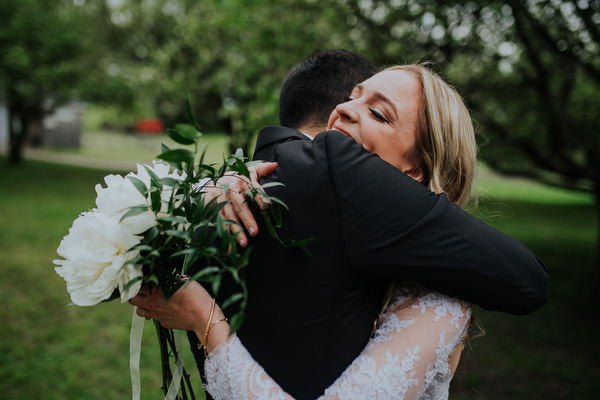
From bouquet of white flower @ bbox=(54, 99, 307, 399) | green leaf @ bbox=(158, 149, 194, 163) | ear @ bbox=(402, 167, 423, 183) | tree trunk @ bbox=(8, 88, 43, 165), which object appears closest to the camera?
green leaf @ bbox=(158, 149, 194, 163)

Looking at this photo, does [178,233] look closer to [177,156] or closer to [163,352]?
[177,156]

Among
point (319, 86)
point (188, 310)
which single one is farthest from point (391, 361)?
point (319, 86)

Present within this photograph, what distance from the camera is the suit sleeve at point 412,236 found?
4.32 feet

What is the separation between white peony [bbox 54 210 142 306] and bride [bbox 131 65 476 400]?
21 centimetres

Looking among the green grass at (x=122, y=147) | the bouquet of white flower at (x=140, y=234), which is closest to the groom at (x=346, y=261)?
the bouquet of white flower at (x=140, y=234)

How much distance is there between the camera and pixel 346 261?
1379mm

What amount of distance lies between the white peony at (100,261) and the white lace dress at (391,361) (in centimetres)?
39

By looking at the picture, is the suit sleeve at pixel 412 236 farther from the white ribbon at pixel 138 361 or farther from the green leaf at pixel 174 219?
the white ribbon at pixel 138 361

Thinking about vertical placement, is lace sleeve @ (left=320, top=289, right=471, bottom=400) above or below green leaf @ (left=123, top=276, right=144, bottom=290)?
below

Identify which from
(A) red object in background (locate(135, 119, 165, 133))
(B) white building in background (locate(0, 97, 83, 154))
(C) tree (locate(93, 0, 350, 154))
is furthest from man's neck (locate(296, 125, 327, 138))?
(A) red object in background (locate(135, 119, 165, 133))

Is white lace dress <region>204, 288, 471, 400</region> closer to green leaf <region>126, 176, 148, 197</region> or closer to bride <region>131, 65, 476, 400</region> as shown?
bride <region>131, 65, 476, 400</region>

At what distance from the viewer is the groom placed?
52.2 inches

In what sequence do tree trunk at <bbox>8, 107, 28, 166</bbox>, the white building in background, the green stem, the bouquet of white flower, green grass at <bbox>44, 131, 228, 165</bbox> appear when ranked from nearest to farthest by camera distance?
1. the bouquet of white flower
2. the green stem
3. tree trunk at <bbox>8, 107, 28, 166</bbox>
4. green grass at <bbox>44, 131, 228, 165</bbox>
5. the white building in background

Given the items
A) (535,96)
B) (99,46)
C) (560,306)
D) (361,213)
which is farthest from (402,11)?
(99,46)
